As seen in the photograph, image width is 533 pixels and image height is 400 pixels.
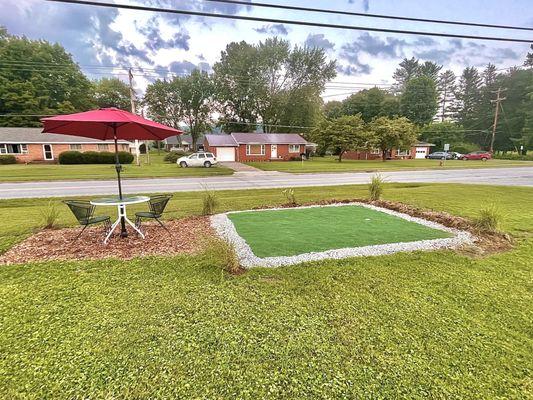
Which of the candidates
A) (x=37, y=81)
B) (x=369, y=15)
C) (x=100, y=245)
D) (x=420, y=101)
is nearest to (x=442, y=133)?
(x=420, y=101)

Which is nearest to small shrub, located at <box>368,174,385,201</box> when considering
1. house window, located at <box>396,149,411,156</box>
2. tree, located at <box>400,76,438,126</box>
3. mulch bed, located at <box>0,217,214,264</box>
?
mulch bed, located at <box>0,217,214,264</box>

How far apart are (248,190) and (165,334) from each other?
11.6 metres

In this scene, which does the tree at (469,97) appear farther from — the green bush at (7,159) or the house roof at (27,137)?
the green bush at (7,159)

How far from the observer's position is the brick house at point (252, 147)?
36750 mm

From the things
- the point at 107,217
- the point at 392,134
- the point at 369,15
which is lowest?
the point at 107,217

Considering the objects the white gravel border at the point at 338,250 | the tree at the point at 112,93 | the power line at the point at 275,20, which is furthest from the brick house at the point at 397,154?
the tree at the point at 112,93

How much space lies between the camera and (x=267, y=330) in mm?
2943

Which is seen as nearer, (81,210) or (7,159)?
(81,210)

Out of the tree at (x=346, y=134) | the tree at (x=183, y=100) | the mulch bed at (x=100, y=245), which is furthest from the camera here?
the tree at (x=183, y=100)

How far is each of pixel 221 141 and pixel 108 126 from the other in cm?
3220

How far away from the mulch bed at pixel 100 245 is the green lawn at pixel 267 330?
1.43ft

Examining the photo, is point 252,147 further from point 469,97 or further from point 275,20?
point 469,97

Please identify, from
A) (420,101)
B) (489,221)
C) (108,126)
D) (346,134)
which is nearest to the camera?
(108,126)

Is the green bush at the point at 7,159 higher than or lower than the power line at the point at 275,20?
lower
